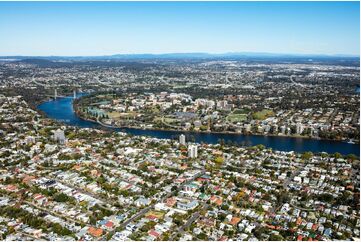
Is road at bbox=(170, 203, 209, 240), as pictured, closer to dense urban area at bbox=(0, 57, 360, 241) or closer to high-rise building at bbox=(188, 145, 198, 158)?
dense urban area at bbox=(0, 57, 360, 241)

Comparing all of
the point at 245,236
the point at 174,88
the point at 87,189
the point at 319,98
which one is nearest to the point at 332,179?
the point at 245,236

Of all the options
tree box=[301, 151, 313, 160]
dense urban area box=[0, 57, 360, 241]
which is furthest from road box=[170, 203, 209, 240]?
tree box=[301, 151, 313, 160]

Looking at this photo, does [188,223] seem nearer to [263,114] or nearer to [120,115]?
[120,115]

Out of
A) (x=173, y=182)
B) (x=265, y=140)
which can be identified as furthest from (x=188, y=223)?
(x=265, y=140)

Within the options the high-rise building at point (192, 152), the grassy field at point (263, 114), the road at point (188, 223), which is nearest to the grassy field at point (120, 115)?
the grassy field at point (263, 114)

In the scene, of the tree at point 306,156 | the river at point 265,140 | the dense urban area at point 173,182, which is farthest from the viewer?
the river at point 265,140

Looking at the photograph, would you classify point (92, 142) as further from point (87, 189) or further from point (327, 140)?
point (327, 140)

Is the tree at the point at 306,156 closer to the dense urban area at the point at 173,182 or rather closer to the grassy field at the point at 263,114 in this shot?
the dense urban area at the point at 173,182

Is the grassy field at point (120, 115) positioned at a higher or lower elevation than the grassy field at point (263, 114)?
lower
